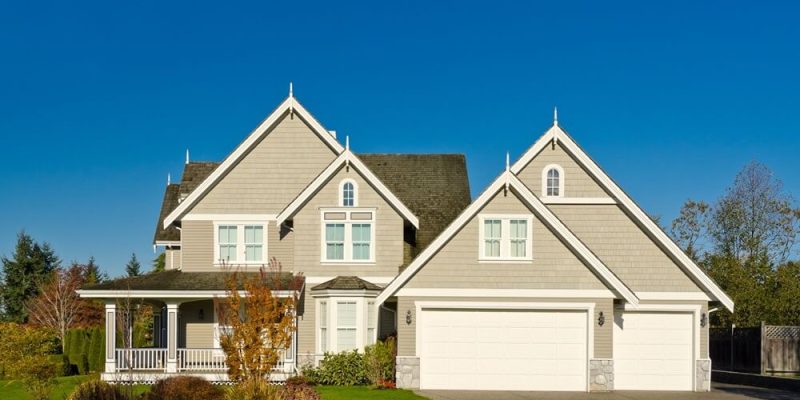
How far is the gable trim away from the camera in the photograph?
25.7 m

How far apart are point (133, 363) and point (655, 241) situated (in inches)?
666

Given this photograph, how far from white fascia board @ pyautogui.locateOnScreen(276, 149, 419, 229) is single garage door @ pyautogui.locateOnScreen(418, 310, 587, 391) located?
13.6 ft

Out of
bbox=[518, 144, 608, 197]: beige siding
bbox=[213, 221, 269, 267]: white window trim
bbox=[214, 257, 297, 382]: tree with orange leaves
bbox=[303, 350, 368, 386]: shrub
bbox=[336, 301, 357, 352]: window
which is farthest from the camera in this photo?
bbox=[213, 221, 269, 267]: white window trim

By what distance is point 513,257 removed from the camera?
85.9ft

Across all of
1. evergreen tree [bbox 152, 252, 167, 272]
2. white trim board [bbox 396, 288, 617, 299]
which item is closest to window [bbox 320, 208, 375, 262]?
white trim board [bbox 396, 288, 617, 299]

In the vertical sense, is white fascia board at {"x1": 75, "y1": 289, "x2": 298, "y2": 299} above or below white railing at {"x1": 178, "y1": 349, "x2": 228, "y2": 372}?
above

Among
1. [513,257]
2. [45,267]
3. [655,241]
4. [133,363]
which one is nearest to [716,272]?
[655,241]

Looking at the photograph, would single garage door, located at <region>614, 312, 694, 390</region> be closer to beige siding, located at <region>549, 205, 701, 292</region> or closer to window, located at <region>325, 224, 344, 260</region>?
beige siding, located at <region>549, 205, 701, 292</region>

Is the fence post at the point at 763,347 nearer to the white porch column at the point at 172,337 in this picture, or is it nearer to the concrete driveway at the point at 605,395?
the concrete driveway at the point at 605,395

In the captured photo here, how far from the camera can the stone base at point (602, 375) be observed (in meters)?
25.8

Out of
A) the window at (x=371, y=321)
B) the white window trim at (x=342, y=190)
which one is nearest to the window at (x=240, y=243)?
the white window trim at (x=342, y=190)

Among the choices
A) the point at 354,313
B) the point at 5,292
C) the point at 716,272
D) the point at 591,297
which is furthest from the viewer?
the point at 5,292

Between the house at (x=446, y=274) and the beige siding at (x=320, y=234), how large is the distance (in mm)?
46

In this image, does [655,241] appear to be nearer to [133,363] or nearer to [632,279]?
[632,279]
